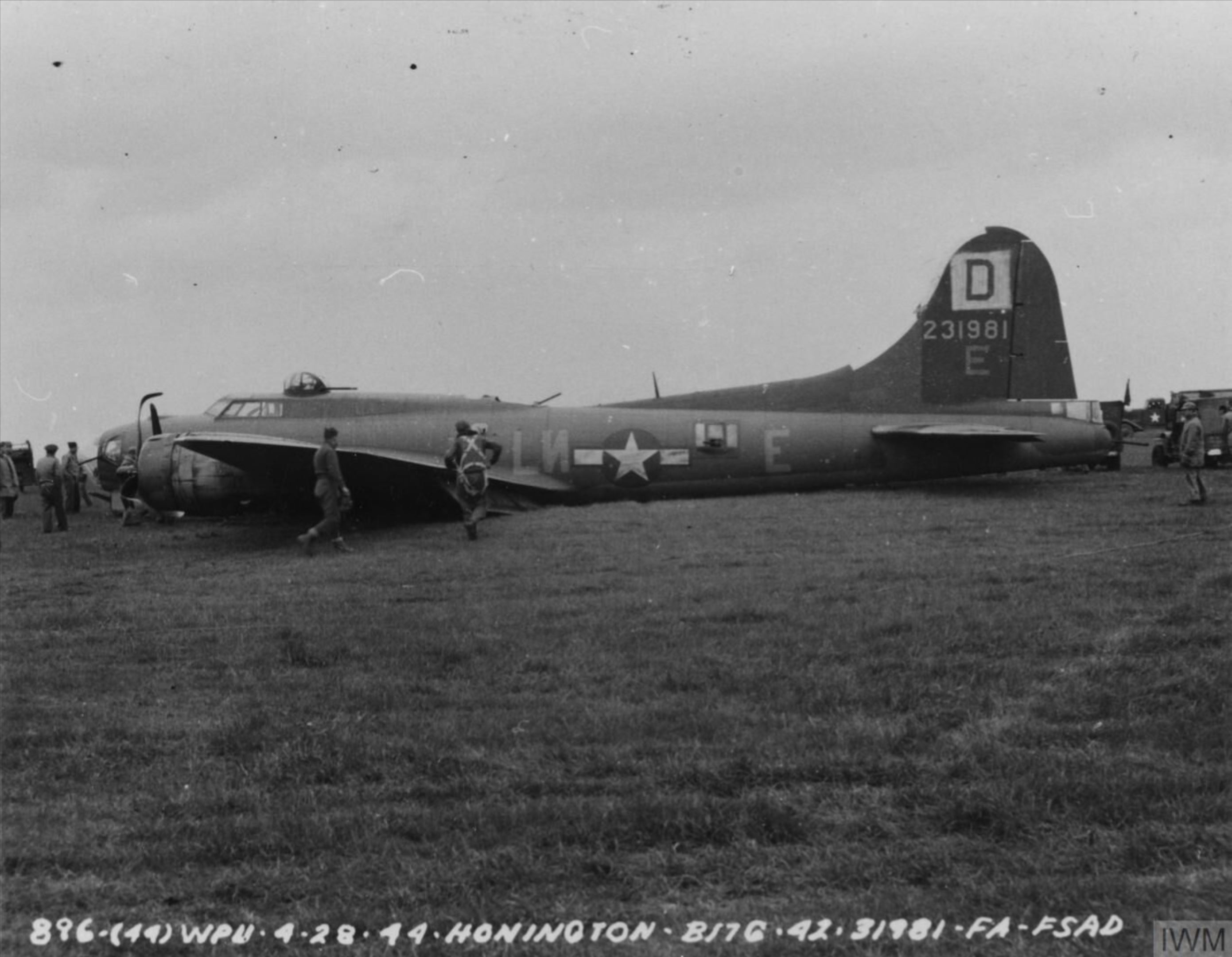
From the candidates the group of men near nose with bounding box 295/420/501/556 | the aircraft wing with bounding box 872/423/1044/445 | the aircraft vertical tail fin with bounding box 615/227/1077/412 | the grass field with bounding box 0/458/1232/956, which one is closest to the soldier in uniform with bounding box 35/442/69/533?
the group of men near nose with bounding box 295/420/501/556

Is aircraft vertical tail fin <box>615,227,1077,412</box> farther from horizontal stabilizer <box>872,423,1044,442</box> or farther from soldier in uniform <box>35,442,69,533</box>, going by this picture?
soldier in uniform <box>35,442,69,533</box>

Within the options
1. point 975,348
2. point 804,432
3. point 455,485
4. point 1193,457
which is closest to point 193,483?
point 455,485

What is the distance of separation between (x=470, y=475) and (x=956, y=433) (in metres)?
7.30

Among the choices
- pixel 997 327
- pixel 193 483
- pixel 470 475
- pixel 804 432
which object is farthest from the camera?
pixel 804 432

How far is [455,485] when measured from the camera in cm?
1662

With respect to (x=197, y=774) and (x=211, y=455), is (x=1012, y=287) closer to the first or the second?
(x=211, y=455)

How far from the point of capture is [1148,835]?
15.3ft

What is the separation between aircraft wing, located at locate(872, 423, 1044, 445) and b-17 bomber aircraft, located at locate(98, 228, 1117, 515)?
1.5 inches

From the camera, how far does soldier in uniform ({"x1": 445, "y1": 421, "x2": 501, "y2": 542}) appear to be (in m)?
15.8

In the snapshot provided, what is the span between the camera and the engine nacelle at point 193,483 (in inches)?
714

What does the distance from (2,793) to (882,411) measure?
15.5 m

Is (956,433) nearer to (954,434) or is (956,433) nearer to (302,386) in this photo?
(954,434)

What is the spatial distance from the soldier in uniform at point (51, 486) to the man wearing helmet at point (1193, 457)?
1775cm

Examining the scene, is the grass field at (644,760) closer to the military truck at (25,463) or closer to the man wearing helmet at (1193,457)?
the man wearing helmet at (1193,457)
